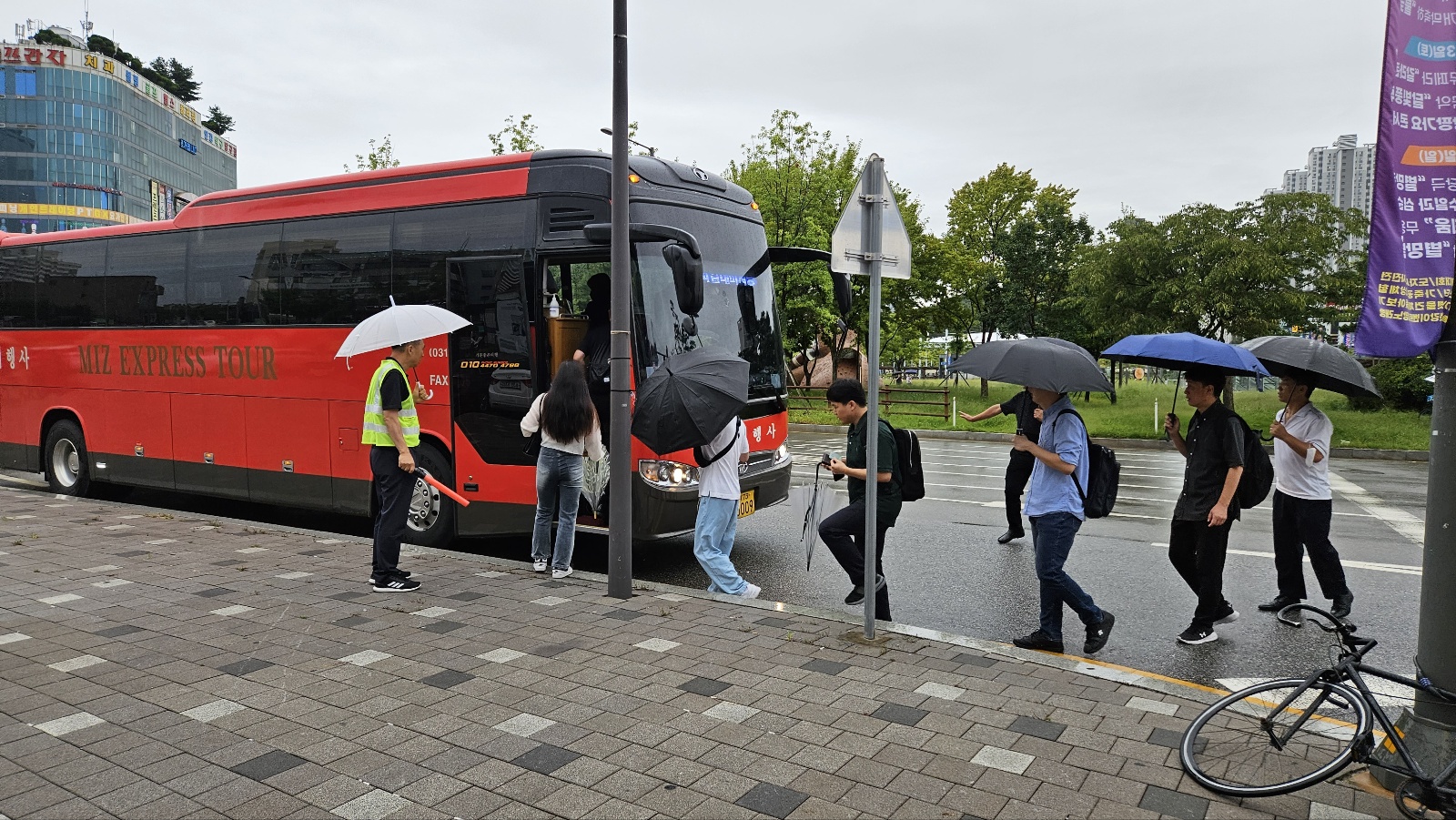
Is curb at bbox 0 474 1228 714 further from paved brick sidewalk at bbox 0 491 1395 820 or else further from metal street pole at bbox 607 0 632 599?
metal street pole at bbox 607 0 632 599

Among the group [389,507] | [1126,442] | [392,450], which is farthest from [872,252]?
[1126,442]

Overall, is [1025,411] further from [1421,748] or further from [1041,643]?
[1421,748]

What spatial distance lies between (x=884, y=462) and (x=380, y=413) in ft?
11.2

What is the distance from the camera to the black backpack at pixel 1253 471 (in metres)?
5.73

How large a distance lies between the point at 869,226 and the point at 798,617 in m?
2.45

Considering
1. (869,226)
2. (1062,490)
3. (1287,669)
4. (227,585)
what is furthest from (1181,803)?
(227,585)

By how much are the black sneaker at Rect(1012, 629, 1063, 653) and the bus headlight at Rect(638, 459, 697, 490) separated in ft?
9.78

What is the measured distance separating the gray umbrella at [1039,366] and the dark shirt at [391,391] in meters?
3.69

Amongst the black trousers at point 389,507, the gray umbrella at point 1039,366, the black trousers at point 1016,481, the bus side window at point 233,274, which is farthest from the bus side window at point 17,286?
the gray umbrella at point 1039,366

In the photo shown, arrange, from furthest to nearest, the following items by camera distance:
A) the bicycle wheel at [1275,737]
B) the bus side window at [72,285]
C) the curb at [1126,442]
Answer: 1. the curb at [1126,442]
2. the bus side window at [72,285]
3. the bicycle wheel at [1275,737]

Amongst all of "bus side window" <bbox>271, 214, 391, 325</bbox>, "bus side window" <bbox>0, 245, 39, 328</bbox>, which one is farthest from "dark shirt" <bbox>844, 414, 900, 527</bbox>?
"bus side window" <bbox>0, 245, 39, 328</bbox>

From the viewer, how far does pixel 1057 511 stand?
5.45 metres

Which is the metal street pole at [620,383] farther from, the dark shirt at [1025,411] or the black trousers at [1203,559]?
the black trousers at [1203,559]

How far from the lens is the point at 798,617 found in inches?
240
